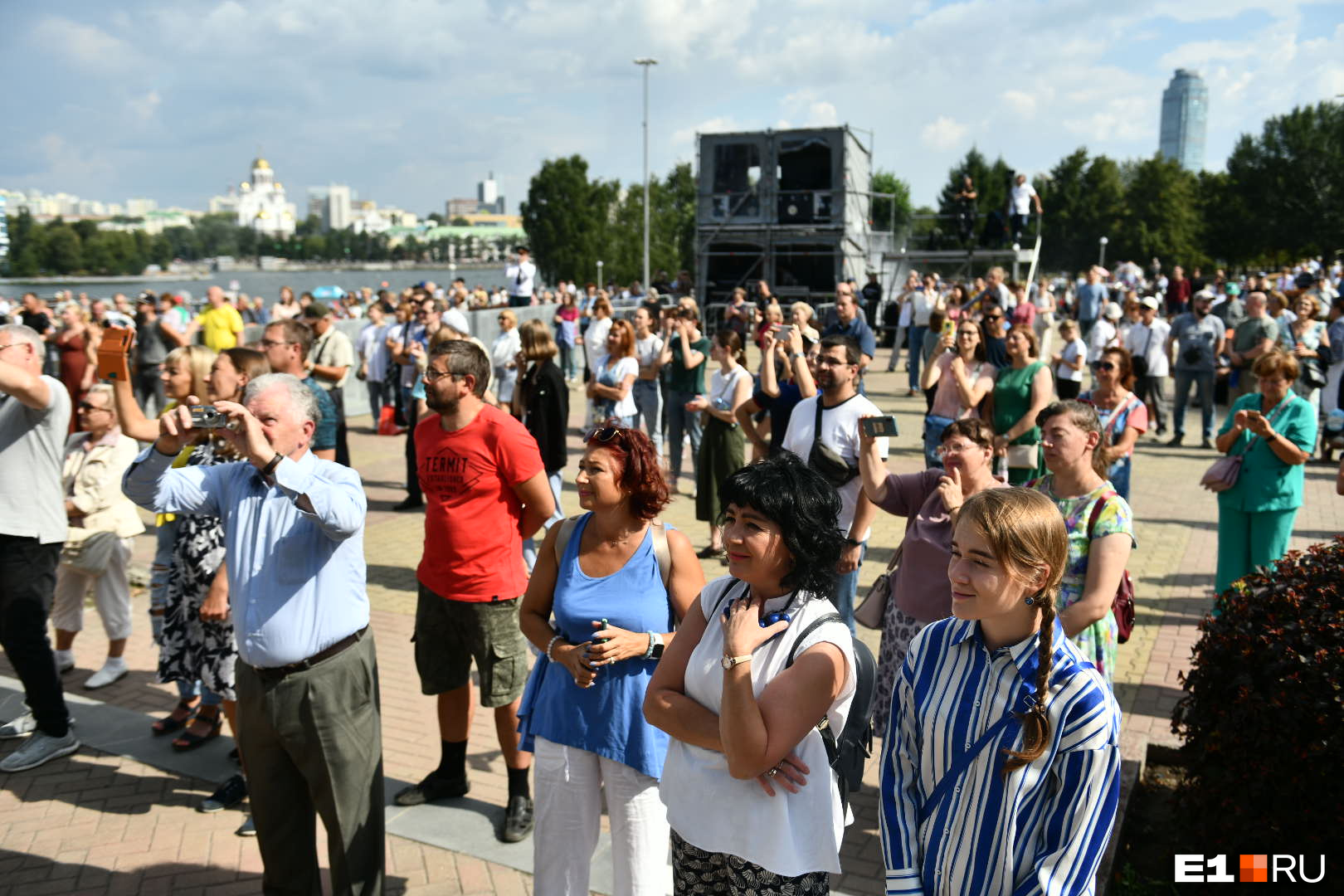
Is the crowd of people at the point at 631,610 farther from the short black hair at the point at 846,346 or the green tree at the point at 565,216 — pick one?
the green tree at the point at 565,216

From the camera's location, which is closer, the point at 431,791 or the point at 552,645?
the point at 552,645

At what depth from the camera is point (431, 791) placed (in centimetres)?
458

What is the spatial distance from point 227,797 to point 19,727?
1.60 metres

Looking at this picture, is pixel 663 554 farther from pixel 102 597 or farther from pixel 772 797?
pixel 102 597

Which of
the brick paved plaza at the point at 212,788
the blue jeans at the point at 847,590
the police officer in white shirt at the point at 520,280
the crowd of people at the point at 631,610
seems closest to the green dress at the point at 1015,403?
the crowd of people at the point at 631,610

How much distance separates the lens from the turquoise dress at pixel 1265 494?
5.70m

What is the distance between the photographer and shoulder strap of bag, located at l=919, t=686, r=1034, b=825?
2.18m

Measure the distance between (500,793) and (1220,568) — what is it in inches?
171

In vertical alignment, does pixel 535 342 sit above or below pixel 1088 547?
above

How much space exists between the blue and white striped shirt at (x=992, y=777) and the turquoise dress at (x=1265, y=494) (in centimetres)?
418

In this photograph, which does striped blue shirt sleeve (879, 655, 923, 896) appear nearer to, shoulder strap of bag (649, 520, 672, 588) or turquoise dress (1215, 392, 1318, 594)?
shoulder strap of bag (649, 520, 672, 588)

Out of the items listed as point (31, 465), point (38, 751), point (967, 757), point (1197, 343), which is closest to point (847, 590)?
point (967, 757)

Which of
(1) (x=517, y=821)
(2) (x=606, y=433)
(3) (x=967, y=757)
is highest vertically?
(2) (x=606, y=433)

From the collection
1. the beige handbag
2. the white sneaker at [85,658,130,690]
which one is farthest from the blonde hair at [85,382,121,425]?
the beige handbag
